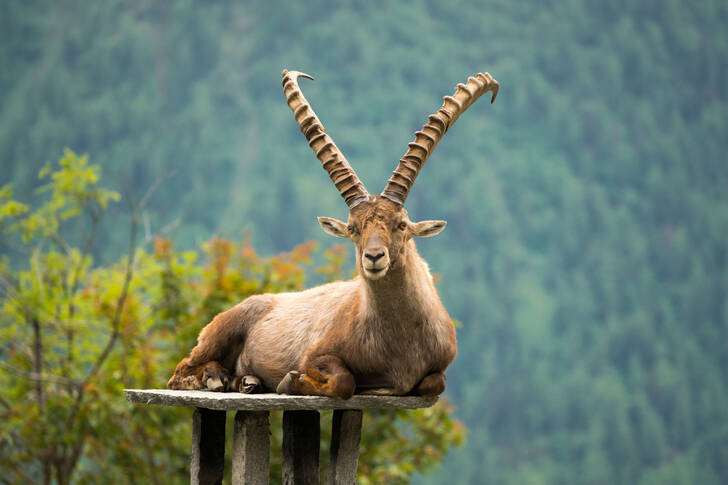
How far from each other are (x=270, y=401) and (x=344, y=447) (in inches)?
46.2

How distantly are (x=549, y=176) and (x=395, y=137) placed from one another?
5519 millimetres

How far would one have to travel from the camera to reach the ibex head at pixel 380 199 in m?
5.00

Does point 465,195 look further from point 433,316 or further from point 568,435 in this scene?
point 433,316

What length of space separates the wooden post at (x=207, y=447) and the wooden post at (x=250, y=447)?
0.23 m

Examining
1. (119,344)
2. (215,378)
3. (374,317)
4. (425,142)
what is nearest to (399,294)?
(374,317)

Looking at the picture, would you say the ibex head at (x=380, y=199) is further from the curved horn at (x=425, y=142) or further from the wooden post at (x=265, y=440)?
the wooden post at (x=265, y=440)

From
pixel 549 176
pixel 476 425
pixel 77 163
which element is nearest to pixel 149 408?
pixel 77 163

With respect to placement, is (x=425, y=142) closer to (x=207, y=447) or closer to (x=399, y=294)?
(x=399, y=294)

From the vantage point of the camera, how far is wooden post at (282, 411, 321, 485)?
629 cm

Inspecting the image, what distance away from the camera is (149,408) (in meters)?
11.4

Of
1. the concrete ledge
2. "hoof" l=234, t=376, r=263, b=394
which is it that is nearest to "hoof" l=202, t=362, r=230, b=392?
"hoof" l=234, t=376, r=263, b=394

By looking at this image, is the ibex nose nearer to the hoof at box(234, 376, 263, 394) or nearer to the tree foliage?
the hoof at box(234, 376, 263, 394)

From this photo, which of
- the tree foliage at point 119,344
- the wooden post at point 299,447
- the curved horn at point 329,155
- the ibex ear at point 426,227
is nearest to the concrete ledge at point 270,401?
the wooden post at point 299,447

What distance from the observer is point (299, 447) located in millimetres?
6324
